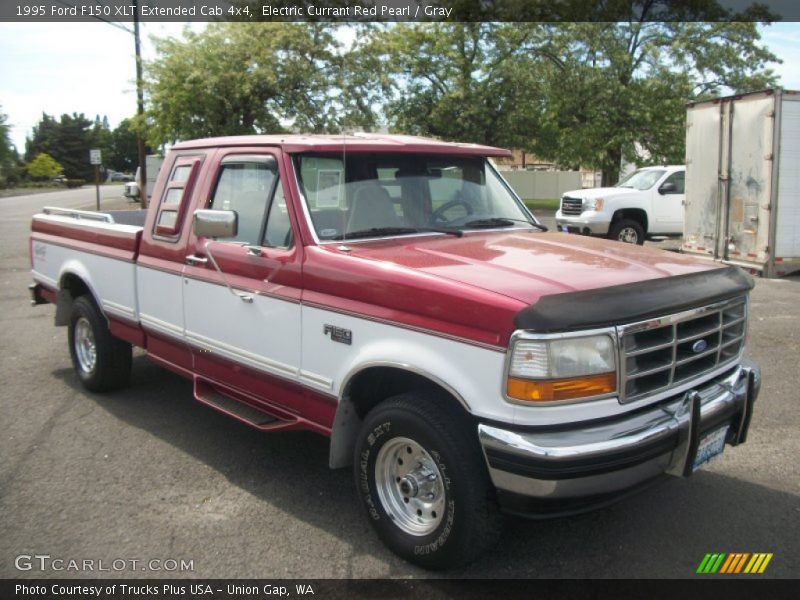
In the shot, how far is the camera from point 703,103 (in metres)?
13.2

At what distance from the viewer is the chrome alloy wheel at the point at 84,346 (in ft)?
20.6

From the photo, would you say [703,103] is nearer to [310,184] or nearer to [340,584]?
[310,184]

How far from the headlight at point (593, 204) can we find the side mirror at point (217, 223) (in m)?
13.3

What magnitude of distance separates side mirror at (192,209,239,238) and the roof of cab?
543 millimetres

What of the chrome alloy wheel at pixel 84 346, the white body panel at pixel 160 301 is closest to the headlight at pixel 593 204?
the chrome alloy wheel at pixel 84 346

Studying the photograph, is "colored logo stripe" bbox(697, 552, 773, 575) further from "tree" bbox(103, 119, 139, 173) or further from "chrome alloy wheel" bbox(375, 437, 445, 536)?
"tree" bbox(103, 119, 139, 173)

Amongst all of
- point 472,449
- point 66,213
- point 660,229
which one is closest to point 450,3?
point 660,229

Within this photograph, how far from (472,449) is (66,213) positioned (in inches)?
220

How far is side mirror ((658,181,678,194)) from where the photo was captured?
1659 centimetres

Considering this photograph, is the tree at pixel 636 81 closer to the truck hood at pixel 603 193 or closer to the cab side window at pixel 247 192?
the truck hood at pixel 603 193

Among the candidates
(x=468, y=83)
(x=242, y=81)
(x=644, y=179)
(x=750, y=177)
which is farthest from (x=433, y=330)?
(x=468, y=83)

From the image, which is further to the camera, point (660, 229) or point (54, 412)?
point (660, 229)

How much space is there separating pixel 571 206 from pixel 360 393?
46.0 ft

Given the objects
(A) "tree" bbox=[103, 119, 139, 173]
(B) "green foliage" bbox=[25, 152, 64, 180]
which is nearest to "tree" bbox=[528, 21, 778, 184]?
(B) "green foliage" bbox=[25, 152, 64, 180]
